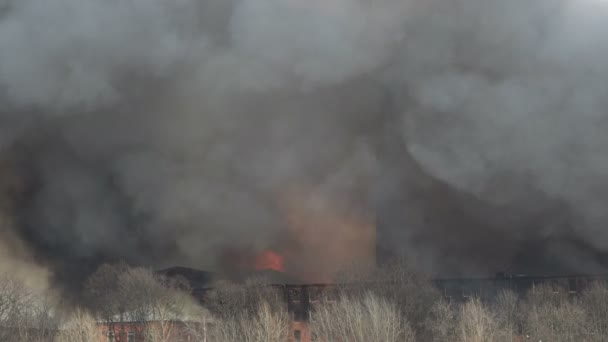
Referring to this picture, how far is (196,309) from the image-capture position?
57156 mm

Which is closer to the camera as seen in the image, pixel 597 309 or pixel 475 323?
pixel 475 323

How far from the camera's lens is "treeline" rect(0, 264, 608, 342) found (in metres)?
39.1

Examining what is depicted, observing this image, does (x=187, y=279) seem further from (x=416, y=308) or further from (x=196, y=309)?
(x=416, y=308)

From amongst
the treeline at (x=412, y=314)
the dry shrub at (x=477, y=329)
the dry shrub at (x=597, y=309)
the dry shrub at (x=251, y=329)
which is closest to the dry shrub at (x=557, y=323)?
the treeline at (x=412, y=314)

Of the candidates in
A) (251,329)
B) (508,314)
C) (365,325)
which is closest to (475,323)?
(365,325)

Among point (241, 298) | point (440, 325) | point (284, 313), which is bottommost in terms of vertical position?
point (440, 325)

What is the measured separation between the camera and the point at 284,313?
177 feet

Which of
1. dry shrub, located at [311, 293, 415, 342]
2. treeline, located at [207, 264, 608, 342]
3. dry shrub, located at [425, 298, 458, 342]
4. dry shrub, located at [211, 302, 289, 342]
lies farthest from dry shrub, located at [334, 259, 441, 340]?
dry shrub, located at [211, 302, 289, 342]

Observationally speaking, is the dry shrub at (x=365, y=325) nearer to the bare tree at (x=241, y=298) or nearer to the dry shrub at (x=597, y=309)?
the dry shrub at (x=597, y=309)

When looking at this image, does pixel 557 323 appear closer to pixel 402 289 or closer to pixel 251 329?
pixel 402 289

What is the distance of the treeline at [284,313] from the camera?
39.1 metres

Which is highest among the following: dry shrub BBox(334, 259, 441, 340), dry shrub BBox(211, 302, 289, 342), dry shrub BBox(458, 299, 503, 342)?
dry shrub BBox(334, 259, 441, 340)

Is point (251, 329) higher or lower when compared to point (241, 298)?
lower

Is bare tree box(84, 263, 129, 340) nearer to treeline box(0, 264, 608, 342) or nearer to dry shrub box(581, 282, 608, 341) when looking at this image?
treeline box(0, 264, 608, 342)
